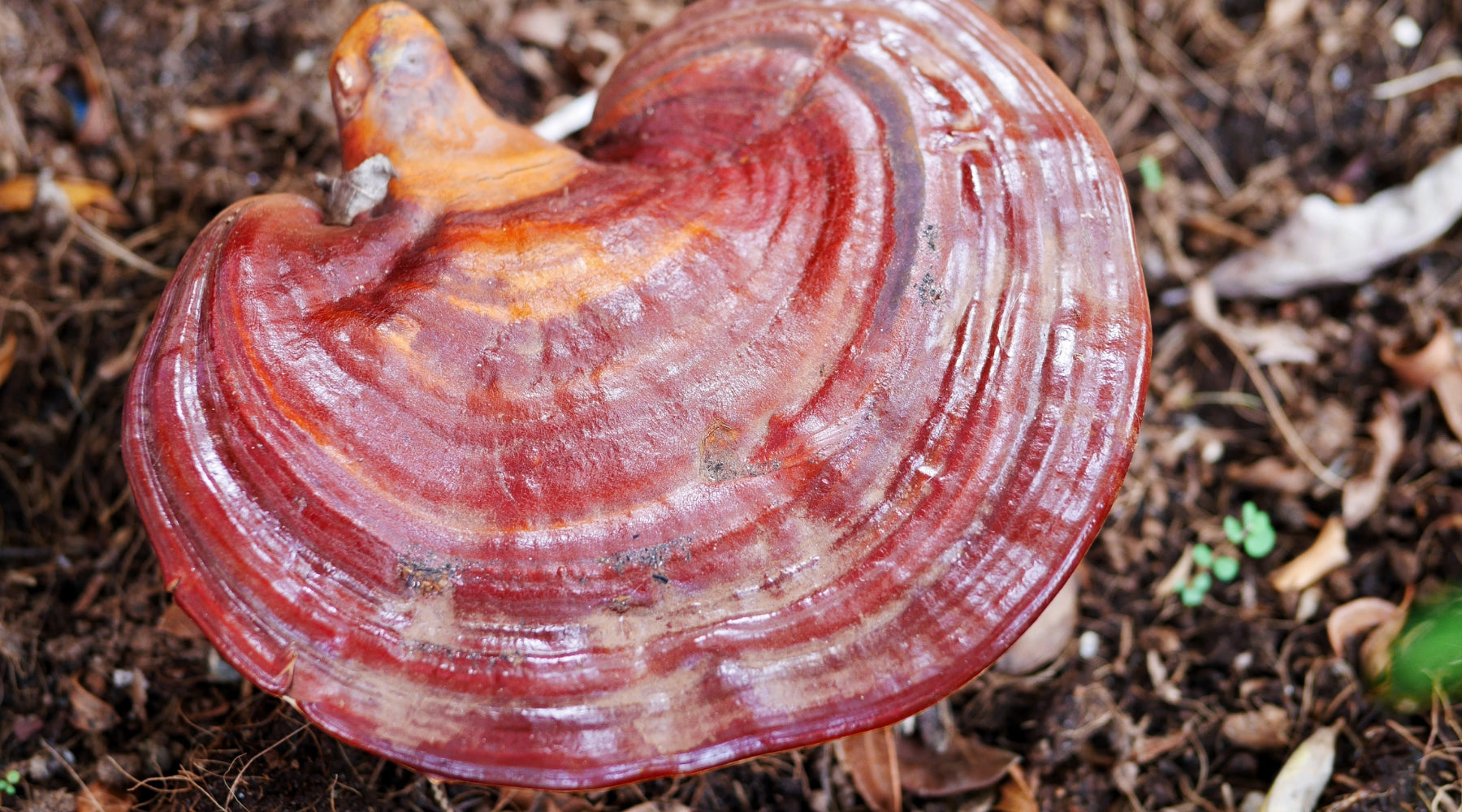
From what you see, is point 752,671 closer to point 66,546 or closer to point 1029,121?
point 1029,121

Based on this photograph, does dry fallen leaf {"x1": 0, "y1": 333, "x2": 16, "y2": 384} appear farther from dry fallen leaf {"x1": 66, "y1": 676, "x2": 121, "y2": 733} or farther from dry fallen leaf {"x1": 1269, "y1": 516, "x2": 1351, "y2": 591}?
dry fallen leaf {"x1": 1269, "y1": 516, "x2": 1351, "y2": 591}

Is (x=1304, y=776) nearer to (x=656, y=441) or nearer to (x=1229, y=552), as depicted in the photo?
(x=1229, y=552)

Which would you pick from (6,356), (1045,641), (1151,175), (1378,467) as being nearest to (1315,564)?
(1378,467)

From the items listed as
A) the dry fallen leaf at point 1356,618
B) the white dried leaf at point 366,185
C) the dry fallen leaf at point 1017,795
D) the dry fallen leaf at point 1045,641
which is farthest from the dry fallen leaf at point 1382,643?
the white dried leaf at point 366,185

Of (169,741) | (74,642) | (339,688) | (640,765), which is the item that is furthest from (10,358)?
(640,765)

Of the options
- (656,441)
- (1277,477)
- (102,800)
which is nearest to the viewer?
(656,441)
